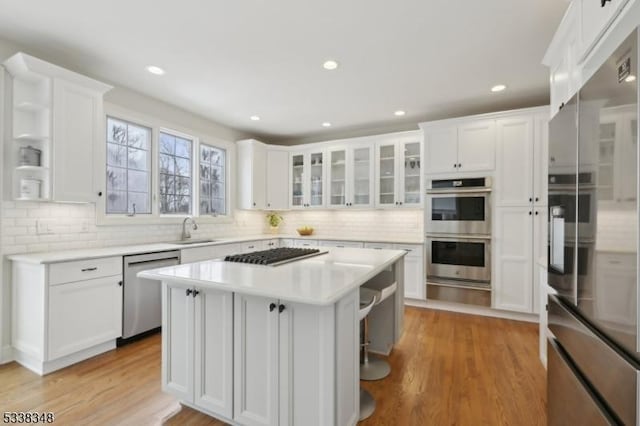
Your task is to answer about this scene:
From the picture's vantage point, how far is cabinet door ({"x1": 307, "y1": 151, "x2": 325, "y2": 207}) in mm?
5148

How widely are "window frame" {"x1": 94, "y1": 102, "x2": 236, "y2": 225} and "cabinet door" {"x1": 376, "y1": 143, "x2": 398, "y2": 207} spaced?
92.9 inches

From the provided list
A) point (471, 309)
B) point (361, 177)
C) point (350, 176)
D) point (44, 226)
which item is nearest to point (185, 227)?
point (44, 226)

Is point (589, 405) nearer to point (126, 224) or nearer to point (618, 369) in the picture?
point (618, 369)

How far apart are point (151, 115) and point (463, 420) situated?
423 centimetres

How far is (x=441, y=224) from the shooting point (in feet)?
12.9

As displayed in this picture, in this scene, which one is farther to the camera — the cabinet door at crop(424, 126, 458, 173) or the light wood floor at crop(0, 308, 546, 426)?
the cabinet door at crop(424, 126, 458, 173)

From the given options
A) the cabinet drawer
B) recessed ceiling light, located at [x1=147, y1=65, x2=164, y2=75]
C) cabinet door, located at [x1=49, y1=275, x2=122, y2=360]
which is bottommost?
cabinet door, located at [x1=49, y1=275, x2=122, y2=360]

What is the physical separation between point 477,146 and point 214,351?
3.67m

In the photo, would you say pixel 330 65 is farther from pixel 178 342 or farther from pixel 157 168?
pixel 178 342

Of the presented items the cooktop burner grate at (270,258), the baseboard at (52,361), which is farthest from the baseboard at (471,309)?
the baseboard at (52,361)

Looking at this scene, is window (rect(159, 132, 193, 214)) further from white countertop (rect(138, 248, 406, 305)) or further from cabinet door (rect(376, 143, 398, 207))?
cabinet door (rect(376, 143, 398, 207))

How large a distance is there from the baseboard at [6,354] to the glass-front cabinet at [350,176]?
13.0ft

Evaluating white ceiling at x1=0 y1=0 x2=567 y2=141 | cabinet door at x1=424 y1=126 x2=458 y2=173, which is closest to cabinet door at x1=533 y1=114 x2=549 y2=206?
white ceiling at x1=0 y1=0 x2=567 y2=141

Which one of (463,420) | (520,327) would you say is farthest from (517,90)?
(463,420)
